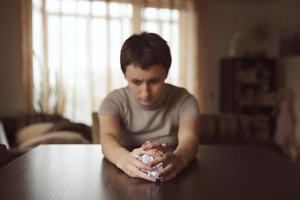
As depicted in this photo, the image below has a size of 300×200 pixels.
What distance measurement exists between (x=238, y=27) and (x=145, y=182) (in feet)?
15.6

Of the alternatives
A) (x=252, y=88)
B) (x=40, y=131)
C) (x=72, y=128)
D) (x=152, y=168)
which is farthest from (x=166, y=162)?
(x=252, y=88)

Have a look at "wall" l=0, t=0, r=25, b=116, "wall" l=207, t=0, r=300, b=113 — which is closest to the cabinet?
"wall" l=207, t=0, r=300, b=113

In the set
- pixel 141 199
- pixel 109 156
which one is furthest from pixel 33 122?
pixel 141 199

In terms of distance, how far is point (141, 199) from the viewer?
2.06 feet

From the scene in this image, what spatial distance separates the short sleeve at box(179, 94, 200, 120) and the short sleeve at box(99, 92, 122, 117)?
24 centimetres

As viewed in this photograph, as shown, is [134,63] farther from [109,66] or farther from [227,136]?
[109,66]

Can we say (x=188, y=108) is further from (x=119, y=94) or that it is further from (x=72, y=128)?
(x=72, y=128)

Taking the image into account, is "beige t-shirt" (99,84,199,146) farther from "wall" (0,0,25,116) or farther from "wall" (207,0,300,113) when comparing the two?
"wall" (207,0,300,113)

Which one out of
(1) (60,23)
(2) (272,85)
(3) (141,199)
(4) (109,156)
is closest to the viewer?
(3) (141,199)

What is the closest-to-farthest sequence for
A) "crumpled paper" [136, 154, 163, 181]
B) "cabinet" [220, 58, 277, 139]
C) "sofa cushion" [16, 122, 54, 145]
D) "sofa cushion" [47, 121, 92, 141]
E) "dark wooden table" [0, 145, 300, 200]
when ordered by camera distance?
"dark wooden table" [0, 145, 300, 200] < "crumpled paper" [136, 154, 163, 181] < "sofa cushion" [47, 121, 92, 141] < "sofa cushion" [16, 122, 54, 145] < "cabinet" [220, 58, 277, 139]

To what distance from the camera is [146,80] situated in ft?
3.29

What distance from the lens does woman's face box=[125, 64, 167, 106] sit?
990mm

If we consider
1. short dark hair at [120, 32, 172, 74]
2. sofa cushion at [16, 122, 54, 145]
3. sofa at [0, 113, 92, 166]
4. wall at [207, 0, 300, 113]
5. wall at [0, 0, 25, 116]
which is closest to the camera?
short dark hair at [120, 32, 172, 74]

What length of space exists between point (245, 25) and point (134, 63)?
4541 millimetres
